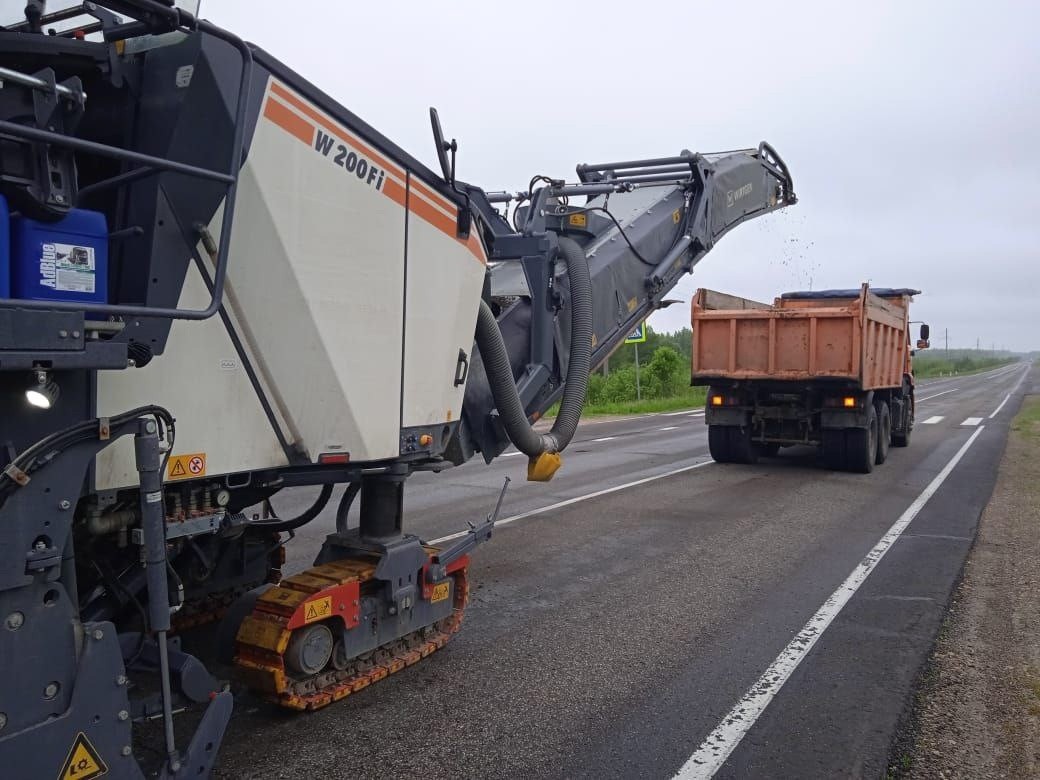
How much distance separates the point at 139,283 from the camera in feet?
9.29

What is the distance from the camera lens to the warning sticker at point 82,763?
245cm

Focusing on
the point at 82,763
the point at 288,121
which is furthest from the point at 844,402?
the point at 82,763

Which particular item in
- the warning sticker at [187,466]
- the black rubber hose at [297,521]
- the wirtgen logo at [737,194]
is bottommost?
the black rubber hose at [297,521]

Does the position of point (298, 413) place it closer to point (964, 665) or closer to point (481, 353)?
point (481, 353)

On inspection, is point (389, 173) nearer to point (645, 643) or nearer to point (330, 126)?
point (330, 126)

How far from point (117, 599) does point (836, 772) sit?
10.2ft

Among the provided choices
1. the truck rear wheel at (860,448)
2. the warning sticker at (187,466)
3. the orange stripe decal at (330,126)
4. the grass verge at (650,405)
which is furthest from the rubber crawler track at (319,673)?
the grass verge at (650,405)

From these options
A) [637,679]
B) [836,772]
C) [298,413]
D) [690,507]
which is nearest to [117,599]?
[298,413]

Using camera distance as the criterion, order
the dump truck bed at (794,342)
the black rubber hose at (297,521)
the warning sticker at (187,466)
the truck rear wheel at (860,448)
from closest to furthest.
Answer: the warning sticker at (187,466)
the black rubber hose at (297,521)
the dump truck bed at (794,342)
the truck rear wheel at (860,448)

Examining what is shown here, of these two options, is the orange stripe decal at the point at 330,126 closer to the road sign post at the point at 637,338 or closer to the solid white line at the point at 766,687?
the solid white line at the point at 766,687

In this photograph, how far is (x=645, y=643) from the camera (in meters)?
4.98

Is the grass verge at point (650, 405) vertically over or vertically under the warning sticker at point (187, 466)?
under

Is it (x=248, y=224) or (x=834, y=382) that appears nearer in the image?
(x=248, y=224)

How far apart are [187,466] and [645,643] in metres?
3.03
